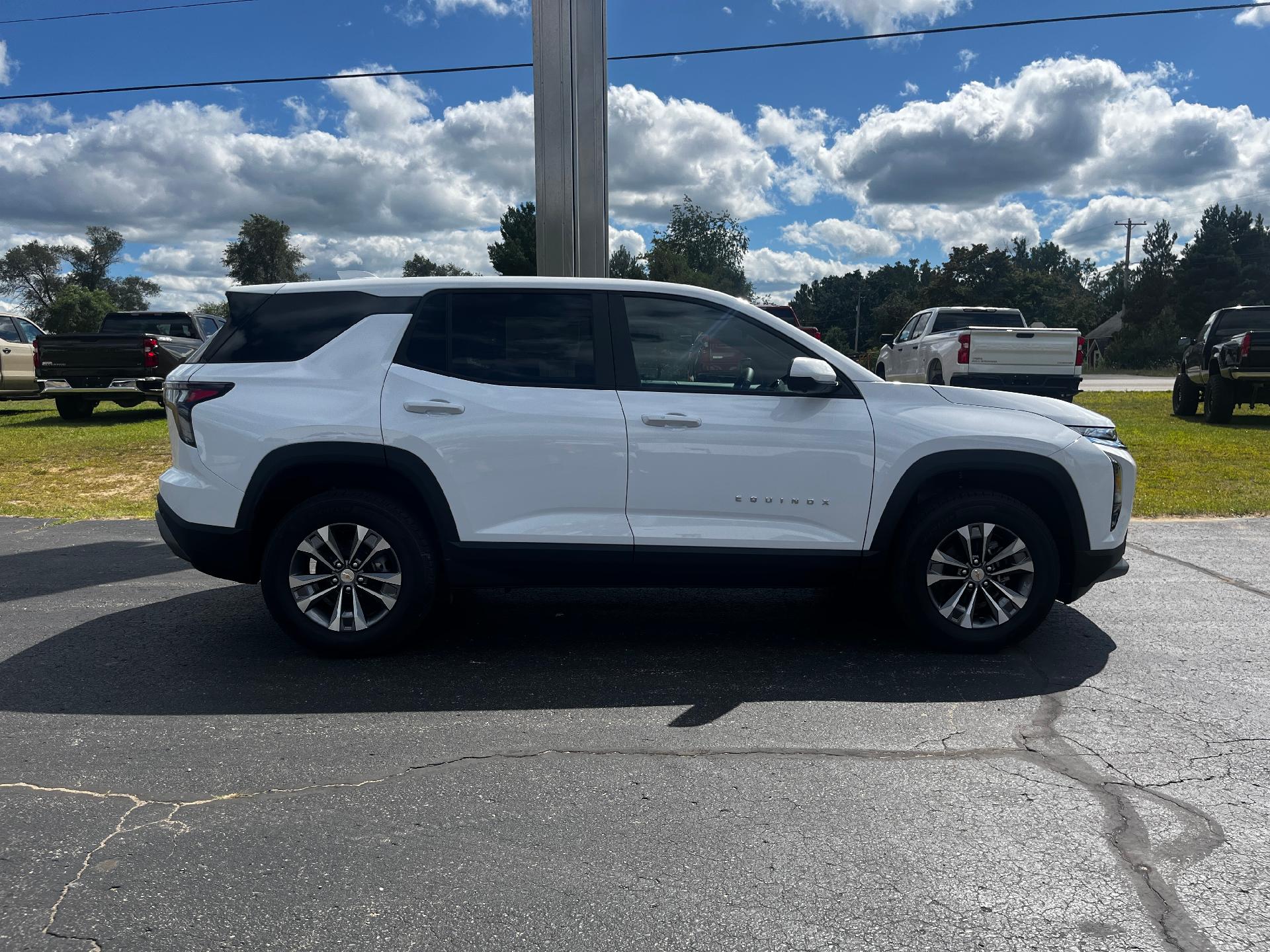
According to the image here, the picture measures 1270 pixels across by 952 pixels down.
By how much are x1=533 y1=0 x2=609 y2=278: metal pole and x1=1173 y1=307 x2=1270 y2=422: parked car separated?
11.2m

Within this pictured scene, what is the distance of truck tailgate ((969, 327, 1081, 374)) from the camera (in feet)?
51.8

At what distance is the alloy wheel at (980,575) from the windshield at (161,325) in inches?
675

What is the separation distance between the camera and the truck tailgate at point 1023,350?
15.8 meters

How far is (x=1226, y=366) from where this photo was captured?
16625mm

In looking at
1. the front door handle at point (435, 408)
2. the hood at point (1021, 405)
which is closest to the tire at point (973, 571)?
the hood at point (1021, 405)

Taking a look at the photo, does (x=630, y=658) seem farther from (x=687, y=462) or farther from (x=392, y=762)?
(x=392, y=762)

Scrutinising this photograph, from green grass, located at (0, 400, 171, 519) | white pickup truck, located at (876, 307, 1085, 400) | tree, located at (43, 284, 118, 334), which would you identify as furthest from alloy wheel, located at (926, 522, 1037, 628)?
tree, located at (43, 284, 118, 334)

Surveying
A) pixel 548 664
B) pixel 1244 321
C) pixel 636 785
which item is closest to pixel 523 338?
pixel 548 664

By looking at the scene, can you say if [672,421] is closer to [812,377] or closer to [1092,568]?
[812,377]

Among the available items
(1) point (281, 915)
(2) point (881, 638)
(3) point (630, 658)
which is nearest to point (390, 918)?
(1) point (281, 915)

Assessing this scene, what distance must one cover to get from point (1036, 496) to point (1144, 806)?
209cm

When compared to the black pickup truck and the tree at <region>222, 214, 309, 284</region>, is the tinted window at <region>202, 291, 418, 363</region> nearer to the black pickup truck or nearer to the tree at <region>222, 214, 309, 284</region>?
the black pickup truck

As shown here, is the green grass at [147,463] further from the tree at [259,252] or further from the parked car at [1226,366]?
the tree at [259,252]

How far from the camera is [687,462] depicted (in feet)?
16.0
